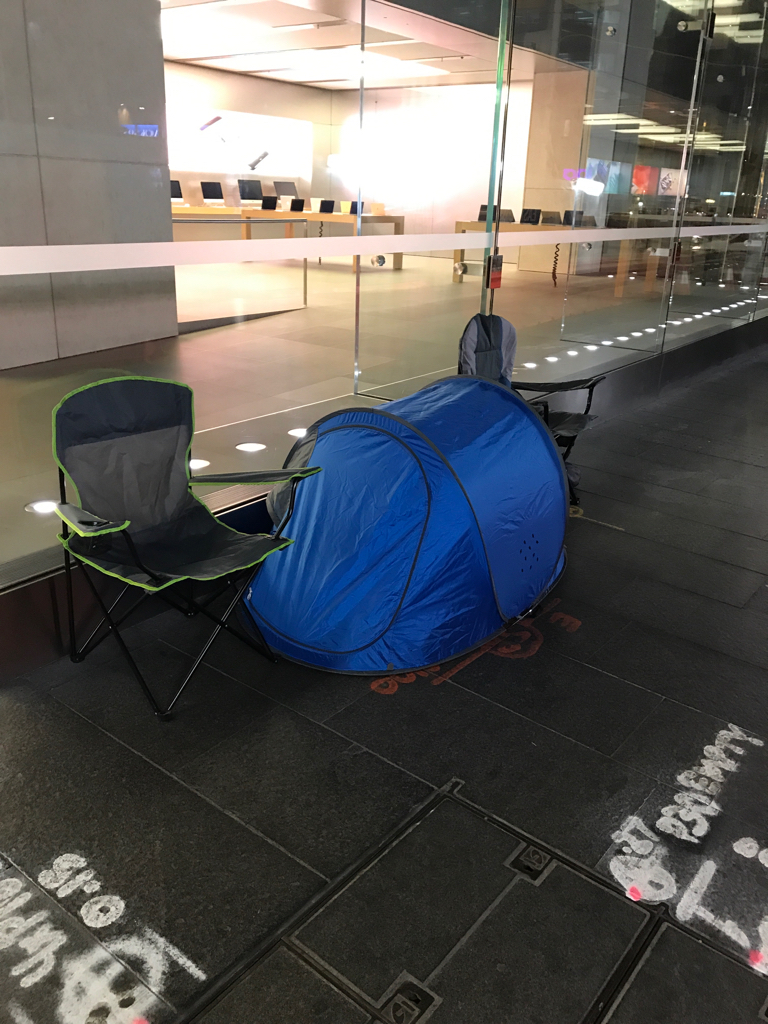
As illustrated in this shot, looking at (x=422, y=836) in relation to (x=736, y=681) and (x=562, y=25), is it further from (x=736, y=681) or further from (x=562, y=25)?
(x=562, y=25)

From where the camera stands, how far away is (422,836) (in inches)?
76.1

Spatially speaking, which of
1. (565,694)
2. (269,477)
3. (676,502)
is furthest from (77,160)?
(676,502)

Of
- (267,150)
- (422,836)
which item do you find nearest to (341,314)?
(422,836)

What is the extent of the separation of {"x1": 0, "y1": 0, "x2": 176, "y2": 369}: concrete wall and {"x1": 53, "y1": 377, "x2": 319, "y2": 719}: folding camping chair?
344 millimetres

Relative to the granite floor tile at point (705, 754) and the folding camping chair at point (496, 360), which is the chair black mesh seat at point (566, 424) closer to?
the folding camping chair at point (496, 360)

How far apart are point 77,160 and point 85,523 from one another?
46.6 inches

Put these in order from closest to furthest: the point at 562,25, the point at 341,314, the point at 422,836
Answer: the point at 422,836, the point at 341,314, the point at 562,25

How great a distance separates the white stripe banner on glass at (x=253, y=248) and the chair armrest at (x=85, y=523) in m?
0.73

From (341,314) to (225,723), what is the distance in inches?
111

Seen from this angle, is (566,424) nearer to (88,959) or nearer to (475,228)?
(475,228)

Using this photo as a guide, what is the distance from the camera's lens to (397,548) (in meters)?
2.59

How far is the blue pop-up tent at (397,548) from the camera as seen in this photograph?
2.57m

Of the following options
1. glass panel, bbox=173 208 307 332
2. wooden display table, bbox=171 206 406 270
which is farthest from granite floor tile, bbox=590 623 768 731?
wooden display table, bbox=171 206 406 270

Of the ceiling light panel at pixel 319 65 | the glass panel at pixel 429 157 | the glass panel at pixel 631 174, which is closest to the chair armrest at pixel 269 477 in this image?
the glass panel at pixel 429 157
